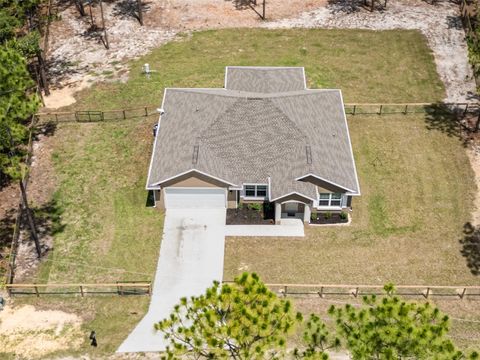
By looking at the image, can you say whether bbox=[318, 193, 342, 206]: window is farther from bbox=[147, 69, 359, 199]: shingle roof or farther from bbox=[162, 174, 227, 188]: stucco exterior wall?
bbox=[162, 174, 227, 188]: stucco exterior wall

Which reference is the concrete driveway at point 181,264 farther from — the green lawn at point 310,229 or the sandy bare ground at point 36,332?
the sandy bare ground at point 36,332

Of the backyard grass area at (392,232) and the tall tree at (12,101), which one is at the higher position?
the tall tree at (12,101)

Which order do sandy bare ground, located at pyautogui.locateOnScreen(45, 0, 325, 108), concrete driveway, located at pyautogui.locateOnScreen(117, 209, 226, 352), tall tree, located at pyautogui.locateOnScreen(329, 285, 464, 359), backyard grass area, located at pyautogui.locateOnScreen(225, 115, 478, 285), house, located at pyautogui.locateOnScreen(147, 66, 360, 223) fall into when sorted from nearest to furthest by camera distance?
tall tree, located at pyautogui.locateOnScreen(329, 285, 464, 359), concrete driveway, located at pyautogui.locateOnScreen(117, 209, 226, 352), backyard grass area, located at pyautogui.locateOnScreen(225, 115, 478, 285), house, located at pyautogui.locateOnScreen(147, 66, 360, 223), sandy bare ground, located at pyautogui.locateOnScreen(45, 0, 325, 108)

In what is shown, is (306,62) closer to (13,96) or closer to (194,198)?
(194,198)

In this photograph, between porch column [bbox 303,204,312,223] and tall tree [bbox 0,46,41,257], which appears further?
porch column [bbox 303,204,312,223]

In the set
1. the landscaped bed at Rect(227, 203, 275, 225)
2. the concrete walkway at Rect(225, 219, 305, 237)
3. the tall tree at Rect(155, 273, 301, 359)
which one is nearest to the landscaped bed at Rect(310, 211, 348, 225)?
the concrete walkway at Rect(225, 219, 305, 237)

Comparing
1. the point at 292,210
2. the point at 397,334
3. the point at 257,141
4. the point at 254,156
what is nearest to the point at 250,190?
the point at 254,156

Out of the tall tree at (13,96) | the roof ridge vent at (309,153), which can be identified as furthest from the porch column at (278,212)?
the tall tree at (13,96)

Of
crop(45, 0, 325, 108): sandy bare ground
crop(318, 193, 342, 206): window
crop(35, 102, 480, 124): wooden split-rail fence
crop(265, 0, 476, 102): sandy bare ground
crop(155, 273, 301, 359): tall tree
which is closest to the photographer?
crop(155, 273, 301, 359): tall tree
